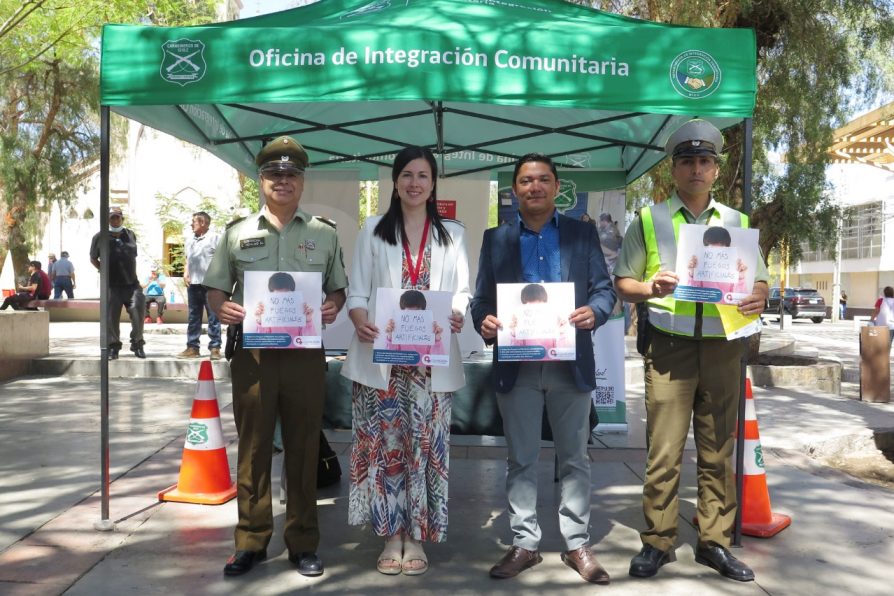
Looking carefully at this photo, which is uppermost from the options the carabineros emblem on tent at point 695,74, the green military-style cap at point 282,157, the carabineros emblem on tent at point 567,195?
the carabineros emblem on tent at point 695,74

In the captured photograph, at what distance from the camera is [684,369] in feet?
12.6

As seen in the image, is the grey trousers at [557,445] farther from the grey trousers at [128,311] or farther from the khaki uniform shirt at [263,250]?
the grey trousers at [128,311]

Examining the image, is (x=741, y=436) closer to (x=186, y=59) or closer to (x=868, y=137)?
(x=186, y=59)

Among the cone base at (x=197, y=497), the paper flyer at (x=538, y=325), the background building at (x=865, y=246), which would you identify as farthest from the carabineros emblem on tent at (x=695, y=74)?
the background building at (x=865, y=246)

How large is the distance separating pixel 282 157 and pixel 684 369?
7.50 ft

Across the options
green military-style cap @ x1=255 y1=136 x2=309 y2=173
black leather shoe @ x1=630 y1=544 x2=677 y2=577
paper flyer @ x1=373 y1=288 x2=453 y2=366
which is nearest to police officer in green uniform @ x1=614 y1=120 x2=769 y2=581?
black leather shoe @ x1=630 y1=544 x2=677 y2=577

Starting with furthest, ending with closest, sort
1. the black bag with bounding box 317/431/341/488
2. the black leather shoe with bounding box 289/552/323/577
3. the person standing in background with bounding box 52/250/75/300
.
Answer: the person standing in background with bounding box 52/250/75/300 → the black bag with bounding box 317/431/341/488 → the black leather shoe with bounding box 289/552/323/577

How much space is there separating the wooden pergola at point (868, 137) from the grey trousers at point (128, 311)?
12.5m

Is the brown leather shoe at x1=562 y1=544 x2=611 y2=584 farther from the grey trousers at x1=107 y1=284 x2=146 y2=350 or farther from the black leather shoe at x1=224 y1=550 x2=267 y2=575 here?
the grey trousers at x1=107 y1=284 x2=146 y2=350

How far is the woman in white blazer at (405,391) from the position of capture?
3.78 meters

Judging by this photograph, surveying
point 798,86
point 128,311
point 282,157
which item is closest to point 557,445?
point 282,157

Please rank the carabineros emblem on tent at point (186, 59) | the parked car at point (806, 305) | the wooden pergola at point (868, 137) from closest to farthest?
the carabineros emblem on tent at point (186, 59) → the wooden pergola at point (868, 137) → the parked car at point (806, 305)

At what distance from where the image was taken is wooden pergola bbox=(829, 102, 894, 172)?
49.9ft

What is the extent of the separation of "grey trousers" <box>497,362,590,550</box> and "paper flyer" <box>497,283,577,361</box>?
18 centimetres
